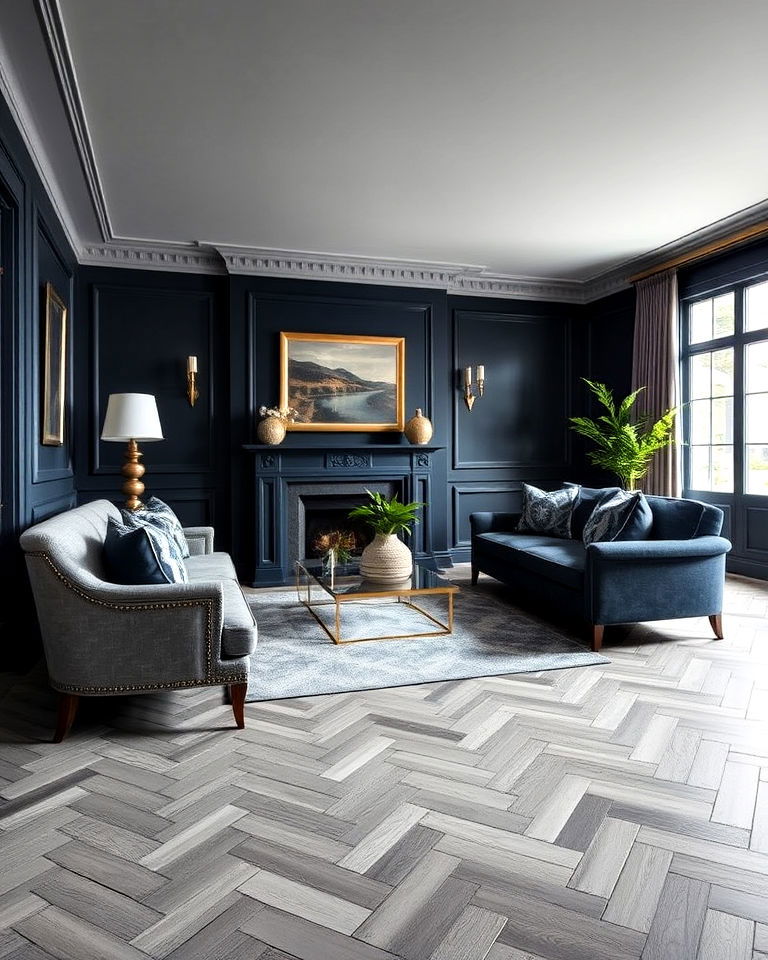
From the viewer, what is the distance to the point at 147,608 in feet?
8.25

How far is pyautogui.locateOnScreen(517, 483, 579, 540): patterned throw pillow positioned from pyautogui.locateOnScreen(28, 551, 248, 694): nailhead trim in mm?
3068

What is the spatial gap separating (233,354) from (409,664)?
3.45 meters

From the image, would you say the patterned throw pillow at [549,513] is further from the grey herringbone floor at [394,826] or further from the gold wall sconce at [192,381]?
the gold wall sconce at [192,381]

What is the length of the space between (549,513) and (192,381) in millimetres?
3148

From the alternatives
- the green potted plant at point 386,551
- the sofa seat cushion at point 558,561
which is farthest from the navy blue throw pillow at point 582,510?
the green potted plant at point 386,551

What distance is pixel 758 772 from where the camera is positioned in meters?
2.24

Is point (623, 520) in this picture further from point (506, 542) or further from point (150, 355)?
point (150, 355)

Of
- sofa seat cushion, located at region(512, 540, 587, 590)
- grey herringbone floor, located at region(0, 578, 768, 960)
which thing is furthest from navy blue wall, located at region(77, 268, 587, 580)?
grey herringbone floor, located at region(0, 578, 768, 960)

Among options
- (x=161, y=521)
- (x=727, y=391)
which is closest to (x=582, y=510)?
(x=727, y=391)

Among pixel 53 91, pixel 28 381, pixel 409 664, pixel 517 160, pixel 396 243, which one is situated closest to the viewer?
pixel 53 91

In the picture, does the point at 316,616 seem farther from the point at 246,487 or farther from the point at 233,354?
the point at 233,354

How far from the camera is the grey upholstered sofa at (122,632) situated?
2445 mm

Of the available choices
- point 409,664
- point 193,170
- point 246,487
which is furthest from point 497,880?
point 246,487

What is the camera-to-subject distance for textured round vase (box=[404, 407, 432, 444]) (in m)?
6.10
